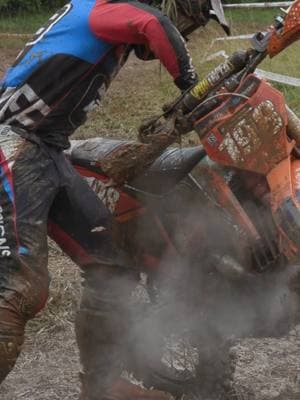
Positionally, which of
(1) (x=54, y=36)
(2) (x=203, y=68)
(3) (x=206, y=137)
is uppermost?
(1) (x=54, y=36)

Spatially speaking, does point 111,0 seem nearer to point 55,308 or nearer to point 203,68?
point 55,308

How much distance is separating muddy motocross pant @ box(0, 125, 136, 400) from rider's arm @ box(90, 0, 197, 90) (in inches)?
23.0

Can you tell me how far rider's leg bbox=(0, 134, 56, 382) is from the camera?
346 centimetres

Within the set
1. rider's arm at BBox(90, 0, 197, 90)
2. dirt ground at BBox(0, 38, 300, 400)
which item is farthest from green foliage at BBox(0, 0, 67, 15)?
rider's arm at BBox(90, 0, 197, 90)

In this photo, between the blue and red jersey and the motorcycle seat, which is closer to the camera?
the blue and red jersey

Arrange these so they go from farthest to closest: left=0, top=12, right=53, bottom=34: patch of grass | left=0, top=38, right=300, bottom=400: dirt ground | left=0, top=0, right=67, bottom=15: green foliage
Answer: left=0, top=0, right=67, bottom=15: green foliage
left=0, top=12, right=53, bottom=34: patch of grass
left=0, top=38, right=300, bottom=400: dirt ground

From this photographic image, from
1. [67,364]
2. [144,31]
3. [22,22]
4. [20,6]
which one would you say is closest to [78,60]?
[144,31]

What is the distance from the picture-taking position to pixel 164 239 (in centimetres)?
366

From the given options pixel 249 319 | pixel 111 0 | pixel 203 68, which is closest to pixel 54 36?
pixel 111 0

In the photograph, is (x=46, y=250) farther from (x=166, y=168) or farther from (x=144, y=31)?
(x=144, y=31)

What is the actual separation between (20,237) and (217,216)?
798mm

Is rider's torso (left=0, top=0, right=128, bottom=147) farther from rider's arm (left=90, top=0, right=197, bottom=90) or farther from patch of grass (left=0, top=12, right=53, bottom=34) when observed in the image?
patch of grass (left=0, top=12, right=53, bottom=34)

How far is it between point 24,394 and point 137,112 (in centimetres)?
622

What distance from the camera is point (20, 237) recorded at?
3459 millimetres
